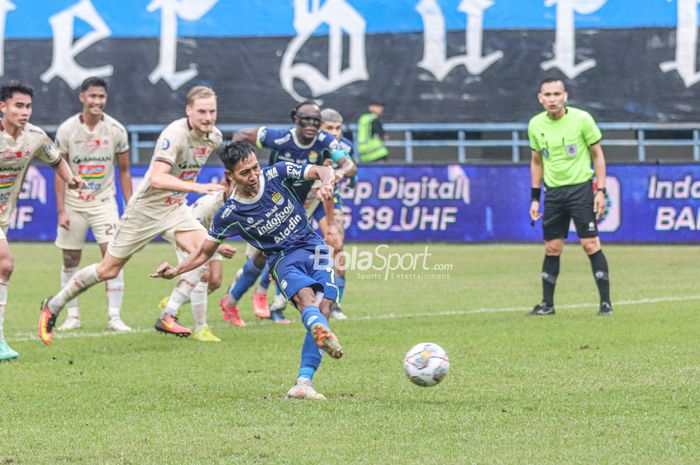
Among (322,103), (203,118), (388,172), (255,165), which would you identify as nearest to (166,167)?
(203,118)

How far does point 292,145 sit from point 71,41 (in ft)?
44.4

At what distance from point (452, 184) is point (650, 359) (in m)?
12.5

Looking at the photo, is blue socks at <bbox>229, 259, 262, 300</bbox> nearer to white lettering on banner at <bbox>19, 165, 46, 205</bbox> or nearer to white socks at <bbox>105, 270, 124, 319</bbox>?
white socks at <bbox>105, 270, 124, 319</bbox>

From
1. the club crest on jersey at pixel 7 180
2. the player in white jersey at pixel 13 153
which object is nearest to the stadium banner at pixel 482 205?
the player in white jersey at pixel 13 153

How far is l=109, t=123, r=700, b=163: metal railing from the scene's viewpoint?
22.7 m

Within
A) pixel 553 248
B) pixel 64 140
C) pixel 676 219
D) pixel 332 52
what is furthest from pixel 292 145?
pixel 332 52

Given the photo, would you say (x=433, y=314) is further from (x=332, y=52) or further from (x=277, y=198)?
(x=332, y=52)

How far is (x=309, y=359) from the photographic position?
8.02 metres

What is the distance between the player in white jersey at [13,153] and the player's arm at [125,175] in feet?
3.72

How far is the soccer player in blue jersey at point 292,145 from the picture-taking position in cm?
1195

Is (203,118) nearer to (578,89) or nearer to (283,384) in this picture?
(283,384)

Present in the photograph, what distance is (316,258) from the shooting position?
8.41 meters

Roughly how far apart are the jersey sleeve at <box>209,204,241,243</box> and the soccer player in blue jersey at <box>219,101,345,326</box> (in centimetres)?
310

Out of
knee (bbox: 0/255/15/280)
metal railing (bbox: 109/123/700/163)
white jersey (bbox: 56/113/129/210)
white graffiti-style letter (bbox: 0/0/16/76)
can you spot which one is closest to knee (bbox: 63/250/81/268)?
white jersey (bbox: 56/113/129/210)
